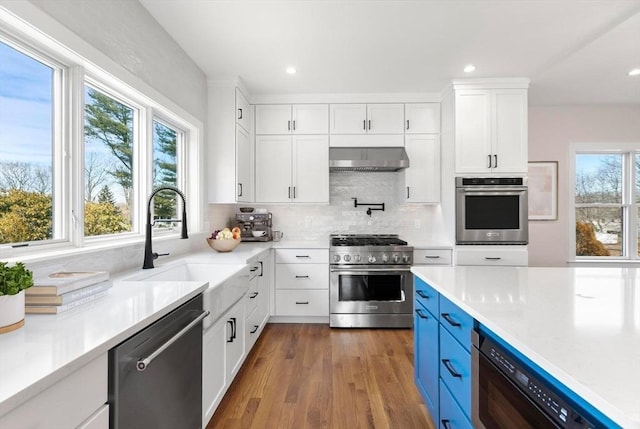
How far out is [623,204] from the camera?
4105 millimetres

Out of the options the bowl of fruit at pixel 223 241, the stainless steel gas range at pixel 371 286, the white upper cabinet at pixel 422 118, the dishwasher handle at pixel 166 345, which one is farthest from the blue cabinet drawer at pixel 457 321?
the white upper cabinet at pixel 422 118

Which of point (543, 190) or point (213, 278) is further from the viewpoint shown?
point (543, 190)

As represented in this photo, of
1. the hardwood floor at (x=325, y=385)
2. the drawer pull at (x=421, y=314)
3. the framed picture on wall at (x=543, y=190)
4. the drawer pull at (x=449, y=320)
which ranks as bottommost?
the hardwood floor at (x=325, y=385)

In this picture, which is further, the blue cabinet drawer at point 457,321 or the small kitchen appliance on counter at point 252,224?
the small kitchen appliance on counter at point 252,224

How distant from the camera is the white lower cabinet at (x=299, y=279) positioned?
11.4ft

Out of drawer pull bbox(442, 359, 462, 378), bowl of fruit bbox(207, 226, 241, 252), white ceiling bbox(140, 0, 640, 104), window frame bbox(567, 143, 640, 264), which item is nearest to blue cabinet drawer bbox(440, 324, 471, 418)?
drawer pull bbox(442, 359, 462, 378)

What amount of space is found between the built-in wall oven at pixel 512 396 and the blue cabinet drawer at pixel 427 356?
1.52ft

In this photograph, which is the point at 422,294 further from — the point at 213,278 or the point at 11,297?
the point at 11,297

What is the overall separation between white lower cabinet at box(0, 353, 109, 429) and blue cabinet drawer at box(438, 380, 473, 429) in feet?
4.21

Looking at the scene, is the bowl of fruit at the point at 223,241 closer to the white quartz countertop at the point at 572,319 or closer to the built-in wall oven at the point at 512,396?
the white quartz countertop at the point at 572,319

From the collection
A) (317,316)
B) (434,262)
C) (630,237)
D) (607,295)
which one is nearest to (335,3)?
(607,295)

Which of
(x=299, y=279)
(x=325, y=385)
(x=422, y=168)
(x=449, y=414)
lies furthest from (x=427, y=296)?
(x=422, y=168)

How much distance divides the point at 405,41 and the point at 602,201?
3.60 meters

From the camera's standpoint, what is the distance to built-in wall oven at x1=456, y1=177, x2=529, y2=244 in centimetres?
332
